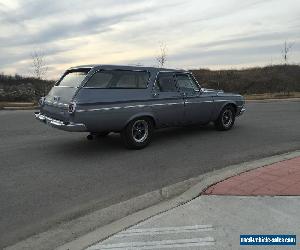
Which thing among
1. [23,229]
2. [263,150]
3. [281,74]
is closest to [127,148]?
[263,150]

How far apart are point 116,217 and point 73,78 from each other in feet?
14.2

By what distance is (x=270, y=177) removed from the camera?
6113mm

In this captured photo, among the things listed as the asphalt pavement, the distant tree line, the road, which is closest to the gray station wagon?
the road

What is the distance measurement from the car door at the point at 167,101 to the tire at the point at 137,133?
33cm

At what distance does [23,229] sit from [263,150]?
527 centimetres

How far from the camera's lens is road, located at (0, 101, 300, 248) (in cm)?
542

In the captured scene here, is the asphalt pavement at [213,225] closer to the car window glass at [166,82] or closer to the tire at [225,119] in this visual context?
the car window glass at [166,82]

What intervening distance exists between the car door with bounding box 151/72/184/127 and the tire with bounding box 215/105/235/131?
4.86 ft

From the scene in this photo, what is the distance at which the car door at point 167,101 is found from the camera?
9039 millimetres

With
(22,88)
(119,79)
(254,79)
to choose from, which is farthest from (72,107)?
(254,79)

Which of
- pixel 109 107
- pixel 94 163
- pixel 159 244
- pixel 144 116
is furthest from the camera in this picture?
pixel 144 116

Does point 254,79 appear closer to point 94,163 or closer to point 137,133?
point 137,133

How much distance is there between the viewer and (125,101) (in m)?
8.41

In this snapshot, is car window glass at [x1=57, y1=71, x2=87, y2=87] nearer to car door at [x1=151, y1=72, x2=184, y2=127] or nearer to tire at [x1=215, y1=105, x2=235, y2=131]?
car door at [x1=151, y1=72, x2=184, y2=127]
